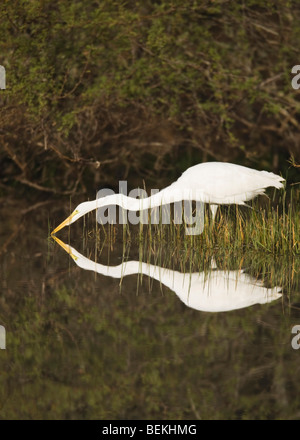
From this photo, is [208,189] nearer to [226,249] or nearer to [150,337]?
[226,249]

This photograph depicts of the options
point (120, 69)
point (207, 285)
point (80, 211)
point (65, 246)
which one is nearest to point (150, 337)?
point (207, 285)

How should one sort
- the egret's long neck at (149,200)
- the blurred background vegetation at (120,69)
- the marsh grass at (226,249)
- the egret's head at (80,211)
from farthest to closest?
the blurred background vegetation at (120,69)
the egret's head at (80,211)
the egret's long neck at (149,200)
the marsh grass at (226,249)

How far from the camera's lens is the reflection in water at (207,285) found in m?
4.94

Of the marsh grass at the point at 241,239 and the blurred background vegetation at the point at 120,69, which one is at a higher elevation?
the blurred background vegetation at the point at 120,69

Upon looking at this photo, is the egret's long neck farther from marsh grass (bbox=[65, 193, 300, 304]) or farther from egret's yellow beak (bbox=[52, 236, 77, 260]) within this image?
egret's yellow beak (bbox=[52, 236, 77, 260])

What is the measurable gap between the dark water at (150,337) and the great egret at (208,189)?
44.5 inches

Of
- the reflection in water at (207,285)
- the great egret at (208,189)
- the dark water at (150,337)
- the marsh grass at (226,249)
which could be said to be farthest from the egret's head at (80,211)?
the reflection in water at (207,285)

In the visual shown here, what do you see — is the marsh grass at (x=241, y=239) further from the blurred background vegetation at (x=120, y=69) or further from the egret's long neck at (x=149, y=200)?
the blurred background vegetation at (x=120, y=69)

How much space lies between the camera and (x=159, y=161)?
45.9 feet

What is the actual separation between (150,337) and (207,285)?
147 cm

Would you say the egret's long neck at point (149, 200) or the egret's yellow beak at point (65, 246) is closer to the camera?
the egret's yellow beak at point (65, 246)

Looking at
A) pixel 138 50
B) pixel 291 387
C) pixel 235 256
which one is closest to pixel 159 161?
pixel 138 50

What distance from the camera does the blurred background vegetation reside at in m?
10.5

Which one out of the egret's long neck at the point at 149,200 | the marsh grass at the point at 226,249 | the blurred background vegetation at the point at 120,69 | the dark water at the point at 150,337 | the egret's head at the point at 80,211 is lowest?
the dark water at the point at 150,337
